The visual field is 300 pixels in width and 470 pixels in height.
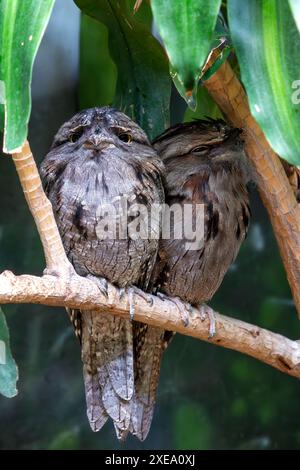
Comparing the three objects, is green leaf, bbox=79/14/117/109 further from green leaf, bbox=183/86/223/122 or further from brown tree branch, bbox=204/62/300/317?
brown tree branch, bbox=204/62/300/317

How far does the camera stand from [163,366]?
3043 mm

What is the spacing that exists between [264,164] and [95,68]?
0.84m

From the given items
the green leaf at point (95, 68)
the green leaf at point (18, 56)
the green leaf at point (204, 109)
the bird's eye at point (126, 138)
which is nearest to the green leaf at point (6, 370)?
the green leaf at point (18, 56)

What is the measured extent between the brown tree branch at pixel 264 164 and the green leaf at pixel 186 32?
62 cm

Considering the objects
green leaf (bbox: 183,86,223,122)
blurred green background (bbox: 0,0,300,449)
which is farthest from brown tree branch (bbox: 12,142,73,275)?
blurred green background (bbox: 0,0,300,449)

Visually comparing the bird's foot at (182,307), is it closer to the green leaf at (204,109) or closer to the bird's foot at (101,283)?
the bird's foot at (101,283)

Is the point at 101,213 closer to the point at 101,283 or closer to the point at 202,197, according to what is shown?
the point at 101,283

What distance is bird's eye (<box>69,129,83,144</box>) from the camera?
1889 millimetres

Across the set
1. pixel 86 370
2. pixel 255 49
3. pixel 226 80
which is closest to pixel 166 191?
pixel 226 80

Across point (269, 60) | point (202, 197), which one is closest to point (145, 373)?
point (202, 197)

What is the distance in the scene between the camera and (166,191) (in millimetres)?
2068

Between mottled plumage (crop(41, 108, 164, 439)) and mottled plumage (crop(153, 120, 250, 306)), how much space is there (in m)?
0.11

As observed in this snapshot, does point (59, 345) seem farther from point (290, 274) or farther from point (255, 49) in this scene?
point (255, 49)

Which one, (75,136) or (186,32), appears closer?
(186,32)
